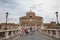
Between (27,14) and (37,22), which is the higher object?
(27,14)

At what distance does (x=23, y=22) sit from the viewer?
98.0 metres

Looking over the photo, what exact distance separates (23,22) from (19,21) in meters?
4.72

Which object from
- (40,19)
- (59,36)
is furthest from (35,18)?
(59,36)

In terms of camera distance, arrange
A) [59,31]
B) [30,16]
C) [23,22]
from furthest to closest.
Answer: [30,16], [23,22], [59,31]

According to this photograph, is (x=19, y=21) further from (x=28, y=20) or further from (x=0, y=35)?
(x=0, y=35)

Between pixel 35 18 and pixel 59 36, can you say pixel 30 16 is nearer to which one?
pixel 35 18

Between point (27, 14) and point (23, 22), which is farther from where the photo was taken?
point (27, 14)

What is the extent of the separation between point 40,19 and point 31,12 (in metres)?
12.8

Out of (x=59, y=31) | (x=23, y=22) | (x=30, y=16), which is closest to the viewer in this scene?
(x=59, y=31)

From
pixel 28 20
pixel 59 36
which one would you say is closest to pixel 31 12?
pixel 28 20

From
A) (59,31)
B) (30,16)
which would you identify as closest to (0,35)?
(59,31)

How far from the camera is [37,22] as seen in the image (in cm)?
9919

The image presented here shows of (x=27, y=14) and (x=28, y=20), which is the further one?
(x=27, y=14)

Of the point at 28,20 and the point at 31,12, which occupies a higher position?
the point at 31,12
